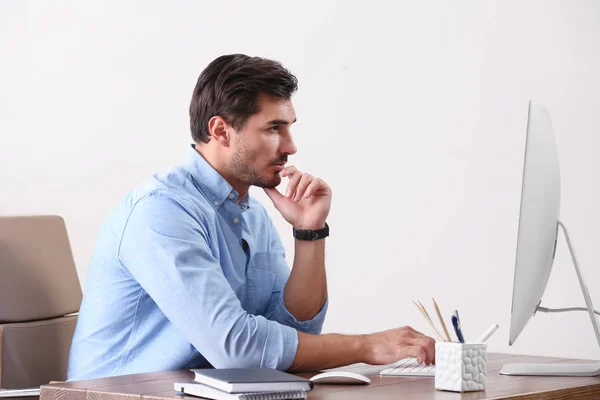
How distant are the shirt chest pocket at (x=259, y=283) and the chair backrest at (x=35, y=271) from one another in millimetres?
472

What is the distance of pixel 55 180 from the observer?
148 inches

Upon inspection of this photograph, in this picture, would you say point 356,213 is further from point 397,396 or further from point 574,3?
point 397,396

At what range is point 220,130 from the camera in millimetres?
1974

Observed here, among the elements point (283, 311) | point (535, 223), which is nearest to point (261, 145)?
point (283, 311)

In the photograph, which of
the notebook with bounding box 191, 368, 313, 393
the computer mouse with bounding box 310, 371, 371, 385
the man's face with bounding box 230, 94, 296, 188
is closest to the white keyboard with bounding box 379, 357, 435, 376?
the computer mouse with bounding box 310, 371, 371, 385

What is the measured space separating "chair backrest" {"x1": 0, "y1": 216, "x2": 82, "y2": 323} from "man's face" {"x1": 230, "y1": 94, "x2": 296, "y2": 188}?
0.52 meters

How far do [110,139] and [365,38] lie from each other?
127 cm

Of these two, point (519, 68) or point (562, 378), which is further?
point (519, 68)

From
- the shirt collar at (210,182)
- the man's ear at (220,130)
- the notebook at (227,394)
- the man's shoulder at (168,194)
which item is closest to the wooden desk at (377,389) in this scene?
the notebook at (227,394)

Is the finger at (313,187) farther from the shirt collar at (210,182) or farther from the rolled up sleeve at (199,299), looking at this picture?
the rolled up sleeve at (199,299)

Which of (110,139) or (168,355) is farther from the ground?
(110,139)

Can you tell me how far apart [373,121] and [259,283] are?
4.48 feet

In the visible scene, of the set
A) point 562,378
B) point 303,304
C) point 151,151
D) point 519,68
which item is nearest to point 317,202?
point 303,304

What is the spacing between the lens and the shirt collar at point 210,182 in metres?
1.91
